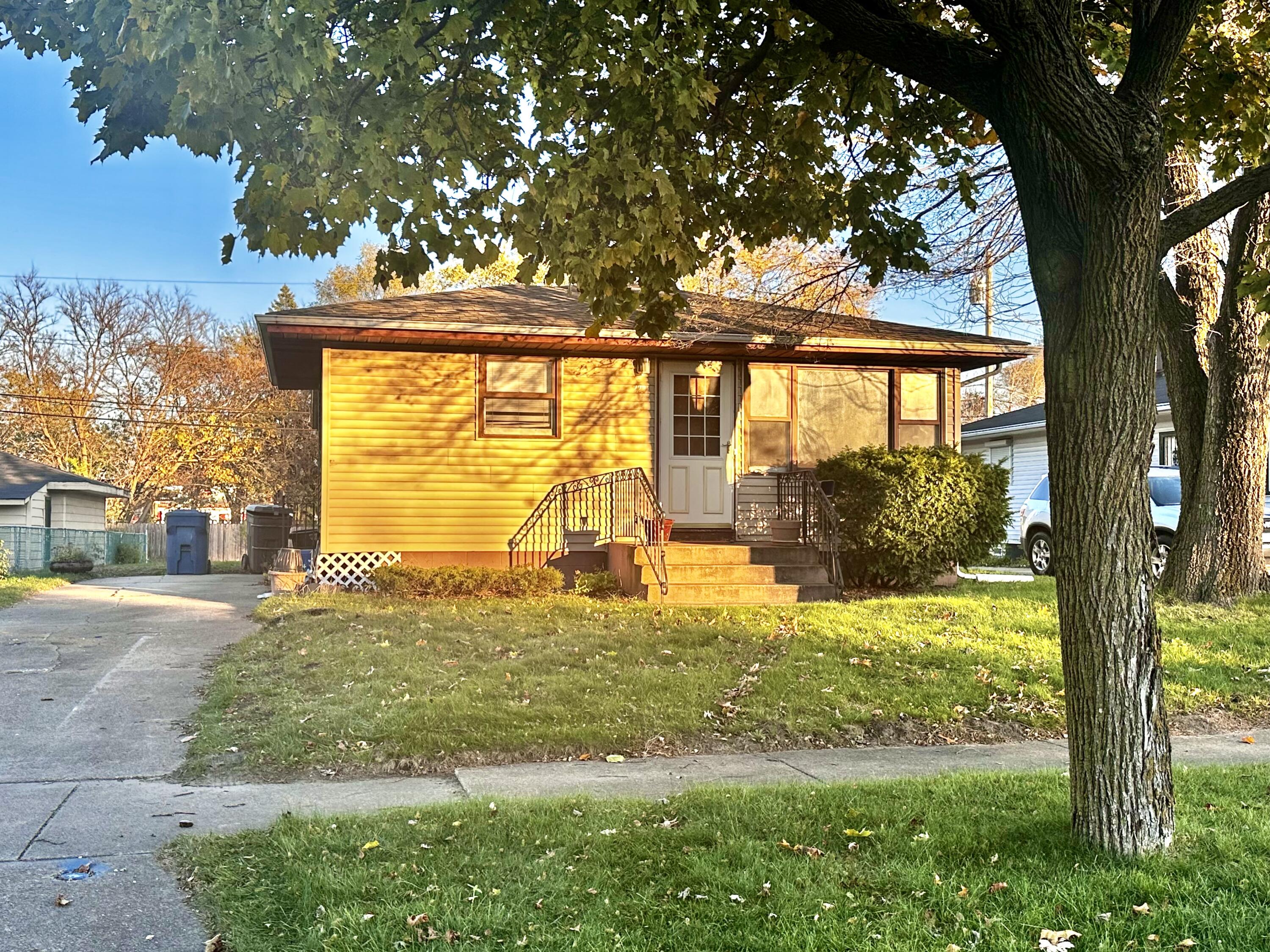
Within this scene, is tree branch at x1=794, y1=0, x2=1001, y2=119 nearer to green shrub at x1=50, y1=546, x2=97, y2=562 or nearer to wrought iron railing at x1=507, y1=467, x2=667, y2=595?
wrought iron railing at x1=507, y1=467, x2=667, y2=595

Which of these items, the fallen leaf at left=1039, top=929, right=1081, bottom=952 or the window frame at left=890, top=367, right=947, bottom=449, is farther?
the window frame at left=890, top=367, right=947, bottom=449

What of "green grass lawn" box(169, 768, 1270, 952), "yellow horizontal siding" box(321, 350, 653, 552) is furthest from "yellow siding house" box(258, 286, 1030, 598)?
"green grass lawn" box(169, 768, 1270, 952)

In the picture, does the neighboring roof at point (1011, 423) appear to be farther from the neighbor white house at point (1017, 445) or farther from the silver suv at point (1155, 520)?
the silver suv at point (1155, 520)

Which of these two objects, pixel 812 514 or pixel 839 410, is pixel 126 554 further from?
pixel 812 514

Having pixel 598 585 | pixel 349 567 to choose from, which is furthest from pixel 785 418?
pixel 349 567

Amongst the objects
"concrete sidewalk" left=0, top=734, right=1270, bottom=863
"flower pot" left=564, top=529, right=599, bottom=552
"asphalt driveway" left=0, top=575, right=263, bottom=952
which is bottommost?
"concrete sidewalk" left=0, top=734, right=1270, bottom=863

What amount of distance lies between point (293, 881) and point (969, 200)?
565cm

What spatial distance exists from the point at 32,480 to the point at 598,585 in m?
22.1

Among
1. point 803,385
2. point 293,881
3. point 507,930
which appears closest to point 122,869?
point 293,881

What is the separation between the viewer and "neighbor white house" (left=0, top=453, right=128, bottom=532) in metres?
26.8

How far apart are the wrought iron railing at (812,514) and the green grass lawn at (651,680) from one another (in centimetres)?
173

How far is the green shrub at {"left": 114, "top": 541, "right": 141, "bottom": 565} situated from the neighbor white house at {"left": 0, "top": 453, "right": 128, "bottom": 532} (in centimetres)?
85

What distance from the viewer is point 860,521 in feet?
42.9

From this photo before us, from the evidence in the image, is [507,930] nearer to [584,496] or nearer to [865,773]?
[865,773]
